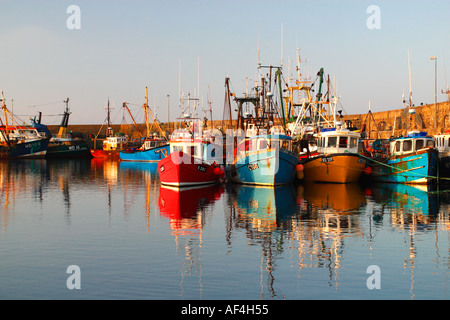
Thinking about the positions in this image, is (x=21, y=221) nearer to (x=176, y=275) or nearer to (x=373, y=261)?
(x=176, y=275)

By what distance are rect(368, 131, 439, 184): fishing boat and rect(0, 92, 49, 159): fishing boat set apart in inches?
2432

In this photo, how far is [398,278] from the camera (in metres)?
13.3

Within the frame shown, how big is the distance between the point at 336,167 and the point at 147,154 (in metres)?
45.7

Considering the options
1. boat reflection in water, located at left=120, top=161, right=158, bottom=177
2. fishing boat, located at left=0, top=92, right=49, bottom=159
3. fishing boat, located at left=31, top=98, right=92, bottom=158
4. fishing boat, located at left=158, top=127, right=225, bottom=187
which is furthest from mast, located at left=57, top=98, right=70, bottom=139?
fishing boat, located at left=158, top=127, right=225, bottom=187

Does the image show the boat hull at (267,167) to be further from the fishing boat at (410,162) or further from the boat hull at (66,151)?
the boat hull at (66,151)

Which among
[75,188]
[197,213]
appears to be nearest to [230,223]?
[197,213]

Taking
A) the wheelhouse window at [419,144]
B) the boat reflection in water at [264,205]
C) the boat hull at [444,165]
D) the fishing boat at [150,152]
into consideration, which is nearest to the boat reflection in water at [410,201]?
the wheelhouse window at [419,144]

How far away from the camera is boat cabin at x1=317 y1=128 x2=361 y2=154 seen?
36469 mm

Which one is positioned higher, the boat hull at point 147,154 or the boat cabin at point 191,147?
the boat cabin at point 191,147

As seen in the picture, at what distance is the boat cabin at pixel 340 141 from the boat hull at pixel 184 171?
328 inches

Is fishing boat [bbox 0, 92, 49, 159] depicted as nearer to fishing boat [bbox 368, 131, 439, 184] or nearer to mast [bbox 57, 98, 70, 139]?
mast [bbox 57, 98, 70, 139]

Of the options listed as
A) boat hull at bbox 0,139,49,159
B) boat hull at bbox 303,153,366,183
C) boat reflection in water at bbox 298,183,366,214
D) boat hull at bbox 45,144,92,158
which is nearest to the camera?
boat reflection in water at bbox 298,183,366,214

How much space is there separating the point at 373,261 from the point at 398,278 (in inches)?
67.5

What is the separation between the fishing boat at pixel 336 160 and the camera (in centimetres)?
3562
